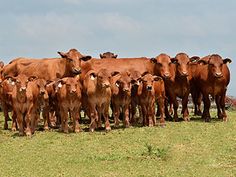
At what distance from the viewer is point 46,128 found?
Result: 55.2ft

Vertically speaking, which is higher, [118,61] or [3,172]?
[118,61]

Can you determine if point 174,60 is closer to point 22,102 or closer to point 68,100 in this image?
point 68,100

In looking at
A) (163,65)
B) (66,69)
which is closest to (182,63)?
(163,65)

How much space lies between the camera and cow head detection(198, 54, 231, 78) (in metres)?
17.5

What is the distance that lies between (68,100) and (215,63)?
5453mm

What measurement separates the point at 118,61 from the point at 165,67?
2.01 metres

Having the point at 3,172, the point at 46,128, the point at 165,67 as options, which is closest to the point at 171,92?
the point at 165,67

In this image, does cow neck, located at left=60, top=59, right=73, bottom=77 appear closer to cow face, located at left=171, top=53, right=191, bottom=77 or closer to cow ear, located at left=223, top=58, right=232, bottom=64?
cow face, located at left=171, top=53, right=191, bottom=77

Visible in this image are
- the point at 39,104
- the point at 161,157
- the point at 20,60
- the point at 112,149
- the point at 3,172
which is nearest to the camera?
A: the point at 3,172

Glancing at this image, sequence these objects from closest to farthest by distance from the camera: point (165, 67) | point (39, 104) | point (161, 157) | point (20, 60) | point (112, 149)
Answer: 1. point (161, 157)
2. point (112, 149)
3. point (39, 104)
4. point (165, 67)
5. point (20, 60)

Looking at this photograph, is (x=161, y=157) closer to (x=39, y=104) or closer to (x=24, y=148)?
(x=24, y=148)

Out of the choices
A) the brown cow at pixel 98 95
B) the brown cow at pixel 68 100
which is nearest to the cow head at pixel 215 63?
the brown cow at pixel 98 95

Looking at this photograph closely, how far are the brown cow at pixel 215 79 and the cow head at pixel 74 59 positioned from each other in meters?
4.34

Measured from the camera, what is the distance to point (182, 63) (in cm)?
1834
